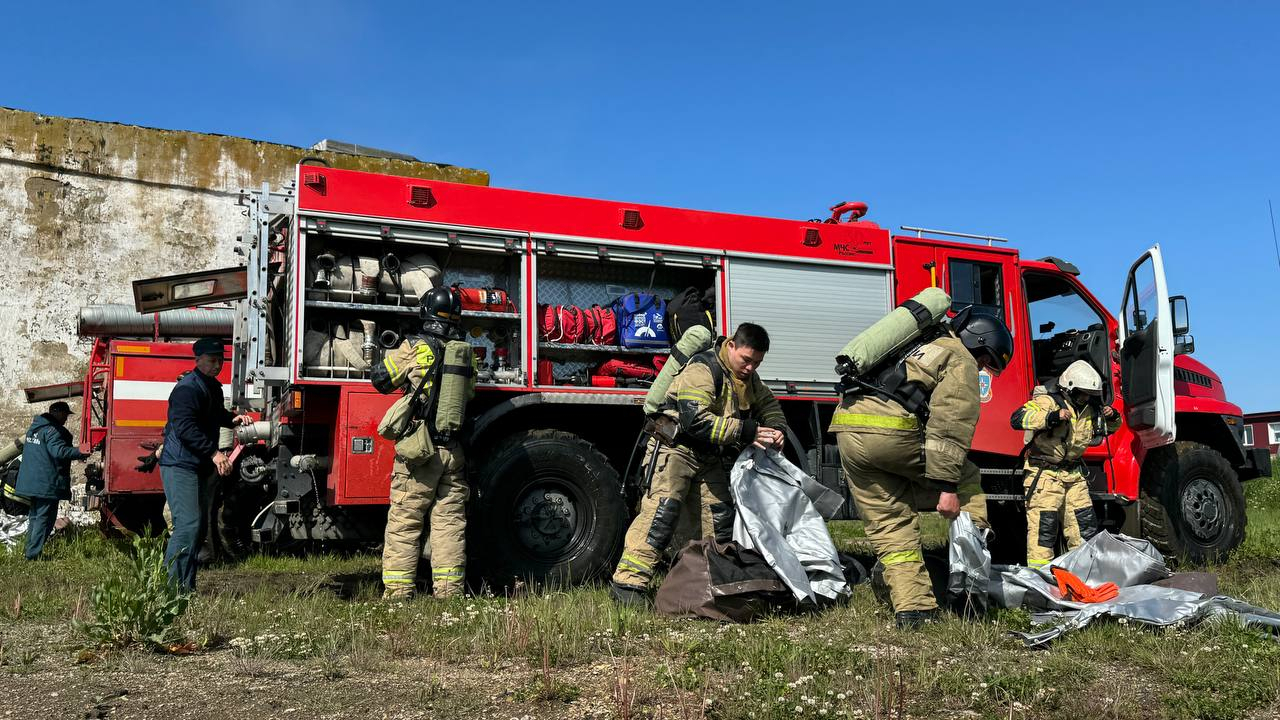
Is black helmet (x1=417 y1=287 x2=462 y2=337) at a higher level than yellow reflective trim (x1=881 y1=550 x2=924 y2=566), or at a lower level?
higher

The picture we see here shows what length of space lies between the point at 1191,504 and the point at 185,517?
748cm

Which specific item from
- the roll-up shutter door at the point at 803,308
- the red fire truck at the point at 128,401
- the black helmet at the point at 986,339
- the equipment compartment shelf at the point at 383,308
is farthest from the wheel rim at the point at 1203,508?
the red fire truck at the point at 128,401

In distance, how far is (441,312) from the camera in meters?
6.02

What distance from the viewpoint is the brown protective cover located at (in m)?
5.08

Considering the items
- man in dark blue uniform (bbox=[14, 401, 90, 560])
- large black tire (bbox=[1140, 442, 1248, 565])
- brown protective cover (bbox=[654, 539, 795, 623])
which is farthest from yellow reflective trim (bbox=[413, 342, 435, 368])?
large black tire (bbox=[1140, 442, 1248, 565])

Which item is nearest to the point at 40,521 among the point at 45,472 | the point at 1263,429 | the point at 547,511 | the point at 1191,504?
the point at 45,472

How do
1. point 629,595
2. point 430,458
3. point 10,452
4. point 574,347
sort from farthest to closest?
point 10,452
point 574,347
point 430,458
point 629,595

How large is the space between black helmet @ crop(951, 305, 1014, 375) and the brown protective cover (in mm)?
1760

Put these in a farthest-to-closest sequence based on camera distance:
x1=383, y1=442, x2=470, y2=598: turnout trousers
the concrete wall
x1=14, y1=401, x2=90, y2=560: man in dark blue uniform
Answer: the concrete wall, x1=14, y1=401, x2=90, y2=560: man in dark blue uniform, x1=383, y1=442, x2=470, y2=598: turnout trousers

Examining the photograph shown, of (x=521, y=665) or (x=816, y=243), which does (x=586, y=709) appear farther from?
(x=816, y=243)

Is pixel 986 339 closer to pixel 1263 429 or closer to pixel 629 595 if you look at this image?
pixel 629 595

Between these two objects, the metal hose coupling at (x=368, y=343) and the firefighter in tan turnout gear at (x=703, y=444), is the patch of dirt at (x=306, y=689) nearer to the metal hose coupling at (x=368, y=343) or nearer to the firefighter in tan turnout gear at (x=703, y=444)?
the firefighter in tan turnout gear at (x=703, y=444)

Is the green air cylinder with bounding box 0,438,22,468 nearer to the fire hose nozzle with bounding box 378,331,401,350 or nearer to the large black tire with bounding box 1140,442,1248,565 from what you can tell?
the fire hose nozzle with bounding box 378,331,401,350

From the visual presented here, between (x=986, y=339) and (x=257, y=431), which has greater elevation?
(x=986, y=339)
